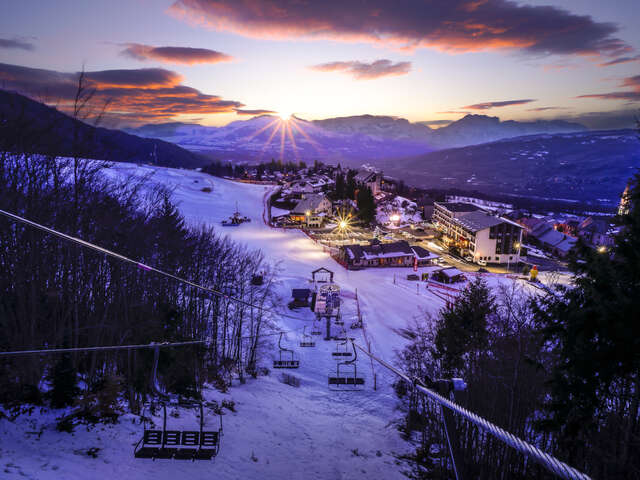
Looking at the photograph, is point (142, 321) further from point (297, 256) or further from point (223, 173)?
point (223, 173)

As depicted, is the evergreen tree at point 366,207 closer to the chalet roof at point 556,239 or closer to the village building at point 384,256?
the village building at point 384,256

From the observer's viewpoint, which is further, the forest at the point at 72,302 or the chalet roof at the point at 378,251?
the chalet roof at the point at 378,251

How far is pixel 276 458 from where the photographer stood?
806 cm

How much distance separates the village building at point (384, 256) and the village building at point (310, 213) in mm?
19097

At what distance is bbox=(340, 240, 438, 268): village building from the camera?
4394 centimetres

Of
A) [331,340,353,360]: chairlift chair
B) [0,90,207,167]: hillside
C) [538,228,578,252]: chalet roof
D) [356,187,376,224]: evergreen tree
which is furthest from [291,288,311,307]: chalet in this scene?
[538,228,578,252]: chalet roof

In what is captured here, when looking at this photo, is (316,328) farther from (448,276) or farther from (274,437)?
(448,276)

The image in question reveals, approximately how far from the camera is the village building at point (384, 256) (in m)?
43.9

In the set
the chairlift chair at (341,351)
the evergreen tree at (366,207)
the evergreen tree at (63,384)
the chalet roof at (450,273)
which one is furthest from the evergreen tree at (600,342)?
the evergreen tree at (366,207)

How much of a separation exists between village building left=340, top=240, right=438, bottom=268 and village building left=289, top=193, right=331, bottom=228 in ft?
62.7

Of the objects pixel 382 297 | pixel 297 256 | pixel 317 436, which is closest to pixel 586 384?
pixel 317 436

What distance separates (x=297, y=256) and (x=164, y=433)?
37.8m

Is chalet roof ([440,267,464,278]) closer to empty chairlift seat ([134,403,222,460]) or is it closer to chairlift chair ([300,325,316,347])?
chairlift chair ([300,325,316,347])

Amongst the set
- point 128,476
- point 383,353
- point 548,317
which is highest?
point 548,317
